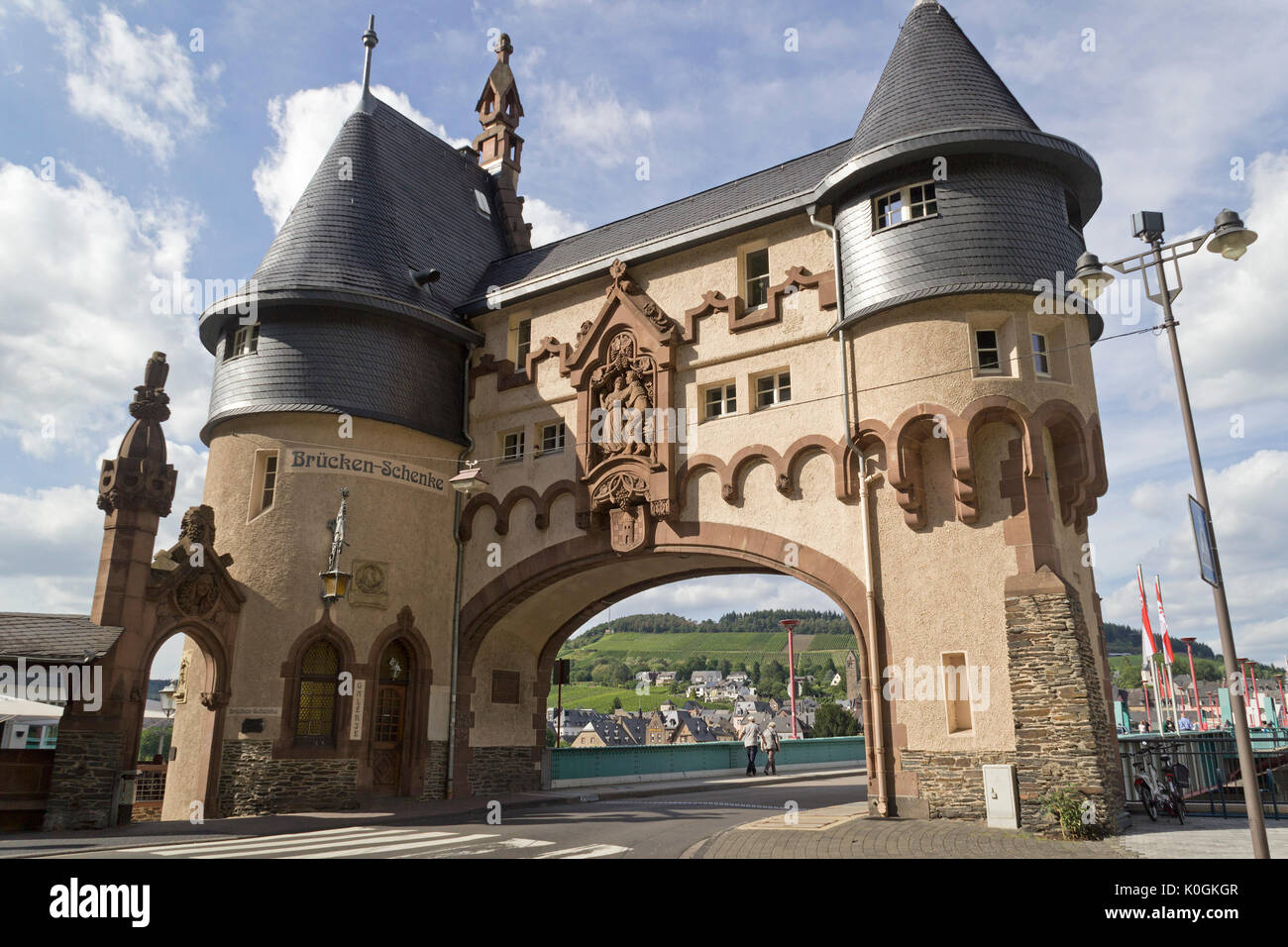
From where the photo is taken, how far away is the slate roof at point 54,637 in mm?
16903

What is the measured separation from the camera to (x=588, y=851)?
42.6 ft

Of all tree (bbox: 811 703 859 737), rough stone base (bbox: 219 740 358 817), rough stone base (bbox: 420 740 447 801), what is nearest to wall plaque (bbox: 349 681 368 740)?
rough stone base (bbox: 219 740 358 817)

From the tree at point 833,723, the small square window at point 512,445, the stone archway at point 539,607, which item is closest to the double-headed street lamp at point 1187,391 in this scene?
the stone archway at point 539,607

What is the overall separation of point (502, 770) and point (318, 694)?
222 inches

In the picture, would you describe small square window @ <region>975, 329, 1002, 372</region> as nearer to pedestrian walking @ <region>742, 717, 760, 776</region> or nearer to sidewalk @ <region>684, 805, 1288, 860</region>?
sidewalk @ <region>684, 805, 1288, 860</region>

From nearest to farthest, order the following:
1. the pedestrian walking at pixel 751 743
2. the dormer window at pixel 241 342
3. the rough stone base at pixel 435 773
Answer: the rough stone base at pixel 435 773 → the dormer window at pixel 241 342 → the pedestrian walking at pixel 751 743

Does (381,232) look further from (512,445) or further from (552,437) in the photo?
(552,437)

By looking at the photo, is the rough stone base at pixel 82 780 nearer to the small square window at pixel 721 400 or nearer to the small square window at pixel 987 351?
the small square window at pixel 721 400

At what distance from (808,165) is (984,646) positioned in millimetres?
12160

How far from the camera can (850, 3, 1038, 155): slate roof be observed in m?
18.8

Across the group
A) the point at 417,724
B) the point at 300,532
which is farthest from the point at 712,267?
the point at 417,724

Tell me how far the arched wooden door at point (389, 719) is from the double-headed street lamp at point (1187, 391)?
688 inches

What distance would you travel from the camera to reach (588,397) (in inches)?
912

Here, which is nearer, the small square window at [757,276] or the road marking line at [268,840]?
the road marking line at [268,840]
